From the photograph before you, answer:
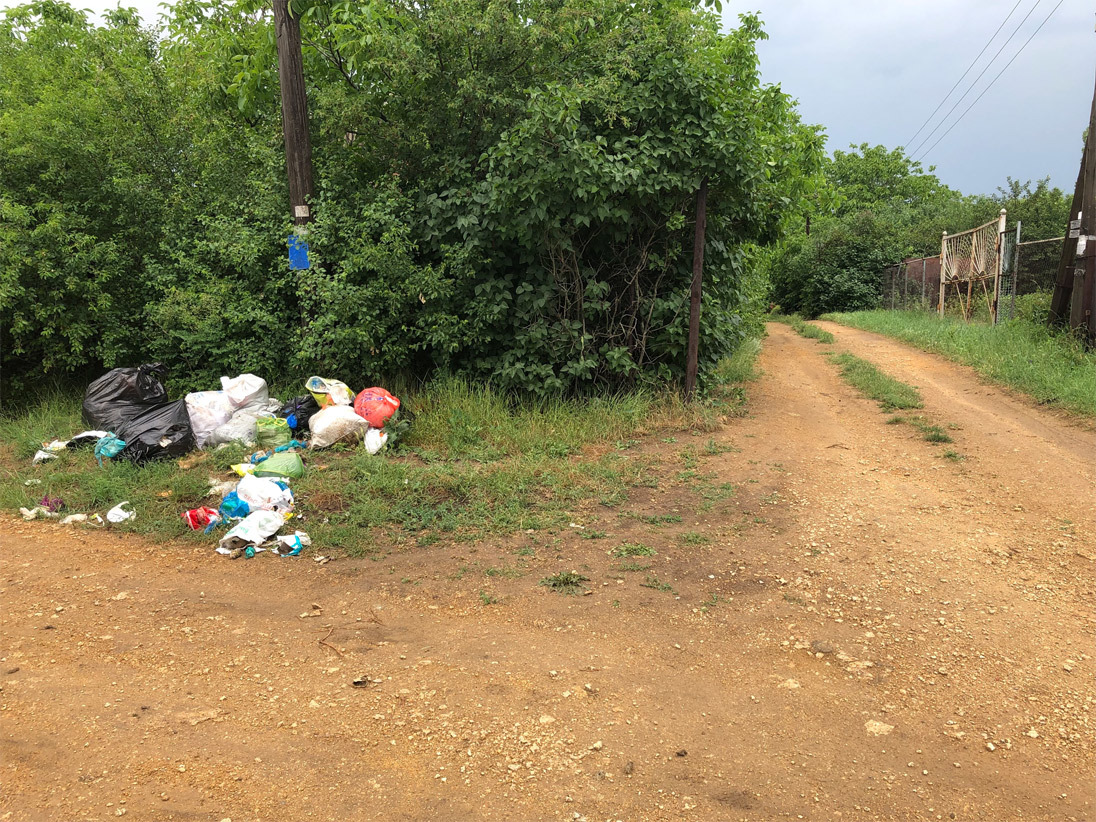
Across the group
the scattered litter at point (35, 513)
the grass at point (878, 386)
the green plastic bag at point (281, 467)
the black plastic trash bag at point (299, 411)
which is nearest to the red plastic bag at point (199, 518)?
the green plastic bag at point (281, 467)

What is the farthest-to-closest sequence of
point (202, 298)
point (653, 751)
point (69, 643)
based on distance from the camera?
point (202, 298) < point (69, 643) < point (653, 751)

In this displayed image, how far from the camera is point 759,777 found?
8.49ft

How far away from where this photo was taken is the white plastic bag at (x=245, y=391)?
6789 millimetres

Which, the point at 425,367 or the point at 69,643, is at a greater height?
the point at 425,367

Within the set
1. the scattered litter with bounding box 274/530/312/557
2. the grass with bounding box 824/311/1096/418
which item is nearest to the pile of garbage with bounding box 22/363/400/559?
the scattered litter with bounding box 274/530/312/557

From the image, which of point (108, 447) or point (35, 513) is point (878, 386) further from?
point (35, 513)

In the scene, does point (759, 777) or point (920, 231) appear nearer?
point (759, 777)

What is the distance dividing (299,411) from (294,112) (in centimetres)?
308

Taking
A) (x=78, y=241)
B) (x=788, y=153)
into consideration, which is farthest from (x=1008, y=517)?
(x=78, y=241)

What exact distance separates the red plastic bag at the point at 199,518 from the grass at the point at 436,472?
6 cm

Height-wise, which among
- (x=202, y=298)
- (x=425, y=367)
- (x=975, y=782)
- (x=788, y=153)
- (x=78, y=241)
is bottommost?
(x=975, y=782)

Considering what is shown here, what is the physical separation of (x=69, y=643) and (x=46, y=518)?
7.61 ft

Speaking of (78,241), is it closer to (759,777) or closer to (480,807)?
(480,807)

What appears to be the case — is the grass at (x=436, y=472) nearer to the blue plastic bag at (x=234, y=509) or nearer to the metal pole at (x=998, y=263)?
the blue plastic bag at (x=234, y=509)
